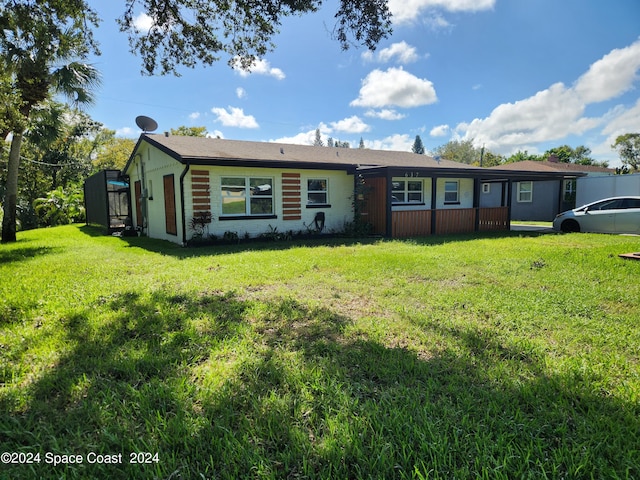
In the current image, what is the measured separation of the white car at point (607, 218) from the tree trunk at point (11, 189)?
2026 centimetres

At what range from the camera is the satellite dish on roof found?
44.7 ft

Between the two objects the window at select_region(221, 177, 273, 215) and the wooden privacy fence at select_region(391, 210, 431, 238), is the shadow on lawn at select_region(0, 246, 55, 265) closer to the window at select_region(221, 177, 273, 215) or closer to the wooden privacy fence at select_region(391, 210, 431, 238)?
the window at select_region(221, 177, 273, 215)

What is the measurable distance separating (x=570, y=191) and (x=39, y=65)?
26.4m

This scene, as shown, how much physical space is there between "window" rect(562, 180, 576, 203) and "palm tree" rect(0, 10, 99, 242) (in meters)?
25.0

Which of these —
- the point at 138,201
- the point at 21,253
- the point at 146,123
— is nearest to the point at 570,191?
the point at 146,123

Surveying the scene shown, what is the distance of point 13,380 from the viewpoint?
294 centimetres

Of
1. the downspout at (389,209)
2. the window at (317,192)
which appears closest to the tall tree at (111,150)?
the window at (317,192)

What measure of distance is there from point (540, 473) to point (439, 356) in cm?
145

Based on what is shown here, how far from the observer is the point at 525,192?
74.7 feet

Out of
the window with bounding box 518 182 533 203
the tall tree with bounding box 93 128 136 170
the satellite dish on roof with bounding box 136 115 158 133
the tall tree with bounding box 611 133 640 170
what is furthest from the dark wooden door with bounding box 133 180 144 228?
the tall tree with bounding box 611 133 640 170

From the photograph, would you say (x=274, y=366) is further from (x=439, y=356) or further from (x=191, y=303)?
(x=191, y=303)

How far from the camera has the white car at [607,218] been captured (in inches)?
490

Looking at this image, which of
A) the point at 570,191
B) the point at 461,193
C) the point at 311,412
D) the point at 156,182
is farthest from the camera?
the point at 570,191

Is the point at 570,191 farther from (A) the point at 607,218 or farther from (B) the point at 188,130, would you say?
(B) the point at 188,130
